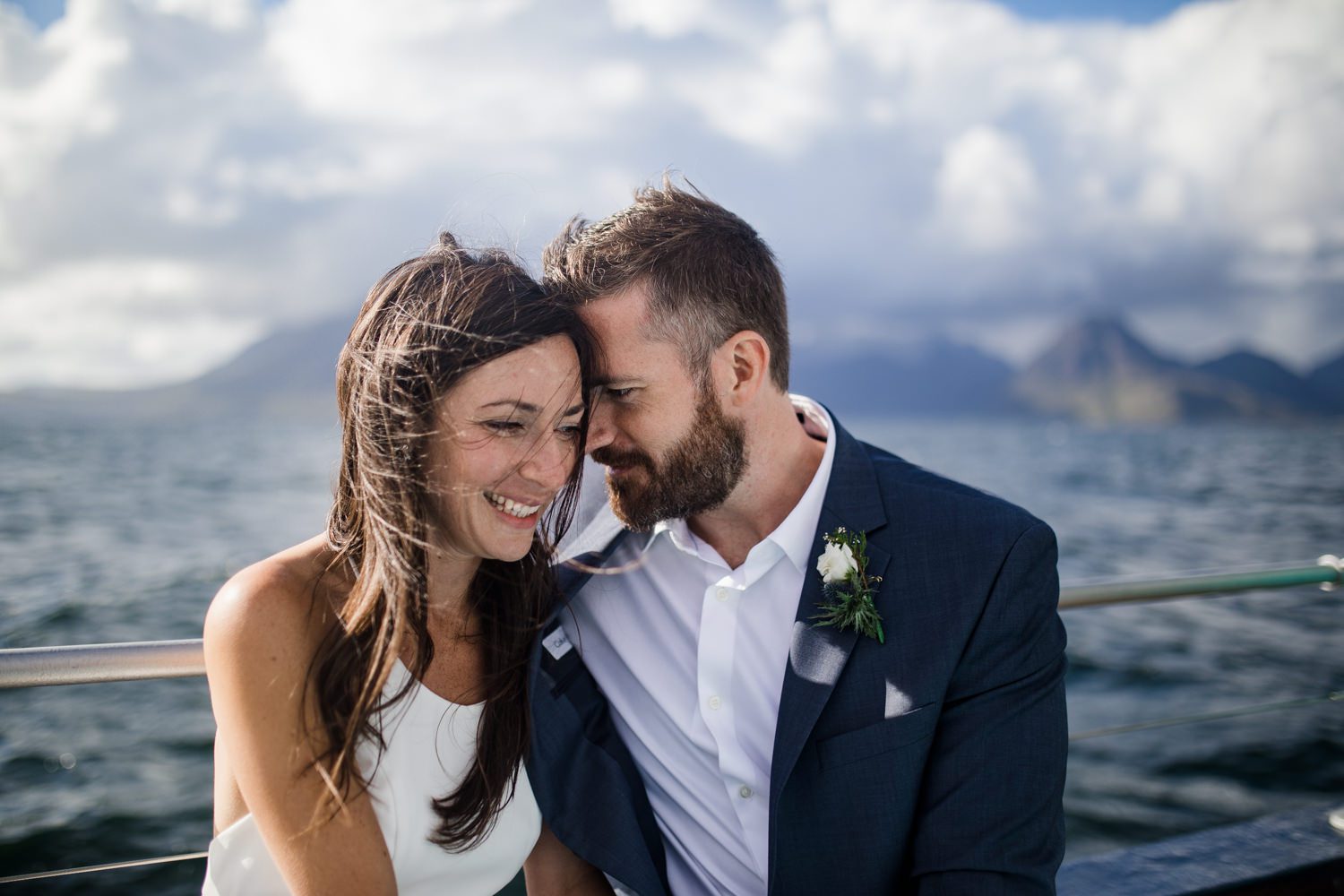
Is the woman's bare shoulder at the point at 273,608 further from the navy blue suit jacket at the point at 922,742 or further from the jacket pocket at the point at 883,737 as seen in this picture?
the jacket pocket at the point at 883,737

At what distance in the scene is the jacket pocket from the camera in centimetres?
203

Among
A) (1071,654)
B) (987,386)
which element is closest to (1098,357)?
(987,386)

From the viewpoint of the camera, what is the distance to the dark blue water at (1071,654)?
8.03 metres

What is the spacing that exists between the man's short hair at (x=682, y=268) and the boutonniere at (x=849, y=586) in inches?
27.9

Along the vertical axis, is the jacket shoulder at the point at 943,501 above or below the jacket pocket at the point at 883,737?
above

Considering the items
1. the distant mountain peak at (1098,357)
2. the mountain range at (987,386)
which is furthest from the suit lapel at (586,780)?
the distant mountain peak at (1098,357)

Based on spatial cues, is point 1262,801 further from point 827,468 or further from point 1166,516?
point 1166,516

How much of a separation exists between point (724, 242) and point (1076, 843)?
22.4ft

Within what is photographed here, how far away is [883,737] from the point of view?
2031mm

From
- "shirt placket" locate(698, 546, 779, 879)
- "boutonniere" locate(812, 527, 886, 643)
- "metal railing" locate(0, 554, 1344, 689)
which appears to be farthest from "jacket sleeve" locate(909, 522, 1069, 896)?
"metal railing" locate(0, 554, 1344, 689)

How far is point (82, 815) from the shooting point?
8594 mm

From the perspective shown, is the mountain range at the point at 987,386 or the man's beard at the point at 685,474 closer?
the man's beard at the point at 685,474

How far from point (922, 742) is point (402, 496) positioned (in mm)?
1286

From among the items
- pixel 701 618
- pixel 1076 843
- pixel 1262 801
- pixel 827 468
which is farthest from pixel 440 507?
pixel 1262 801
